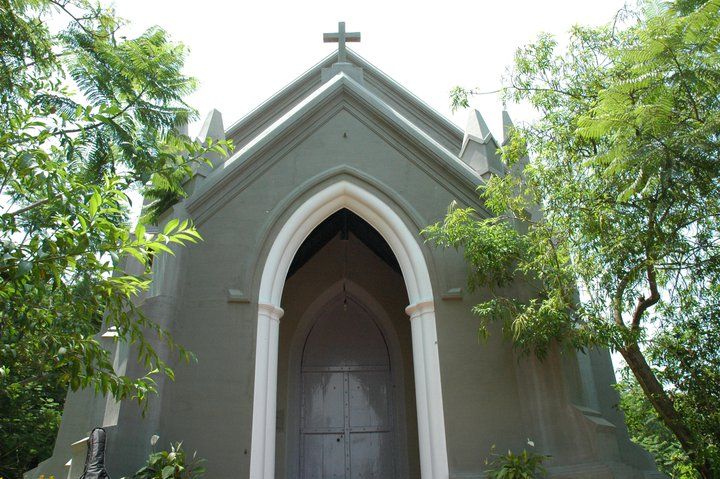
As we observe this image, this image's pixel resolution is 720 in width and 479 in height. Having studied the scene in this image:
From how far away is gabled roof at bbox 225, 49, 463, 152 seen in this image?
12617 millimetres

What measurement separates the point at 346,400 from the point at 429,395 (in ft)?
12.3

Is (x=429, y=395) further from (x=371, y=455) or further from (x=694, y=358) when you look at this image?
(x=371, y=455)

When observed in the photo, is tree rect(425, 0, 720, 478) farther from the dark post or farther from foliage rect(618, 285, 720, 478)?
the dark post

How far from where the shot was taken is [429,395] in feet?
26.3

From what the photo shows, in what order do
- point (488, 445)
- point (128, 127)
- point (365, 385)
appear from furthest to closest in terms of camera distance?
point (365, 385)
point (488, 445)
point (128, 127)

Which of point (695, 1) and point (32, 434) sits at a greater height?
point (695, 1)

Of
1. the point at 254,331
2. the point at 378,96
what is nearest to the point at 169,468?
the point at 254,331

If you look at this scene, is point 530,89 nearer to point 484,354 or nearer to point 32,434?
point 484,354

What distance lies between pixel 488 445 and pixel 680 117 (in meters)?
4.58

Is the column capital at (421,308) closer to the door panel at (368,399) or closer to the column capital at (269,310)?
the column capital at (269,310)

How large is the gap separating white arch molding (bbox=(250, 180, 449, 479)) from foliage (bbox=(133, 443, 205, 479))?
2.52ft

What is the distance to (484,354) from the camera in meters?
8.09

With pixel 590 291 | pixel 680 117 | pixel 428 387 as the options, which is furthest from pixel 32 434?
pixel 680 117

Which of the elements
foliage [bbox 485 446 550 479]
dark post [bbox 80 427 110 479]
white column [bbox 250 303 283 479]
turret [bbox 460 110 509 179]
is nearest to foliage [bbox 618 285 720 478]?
foliage [bbox 485 446 550 479]
